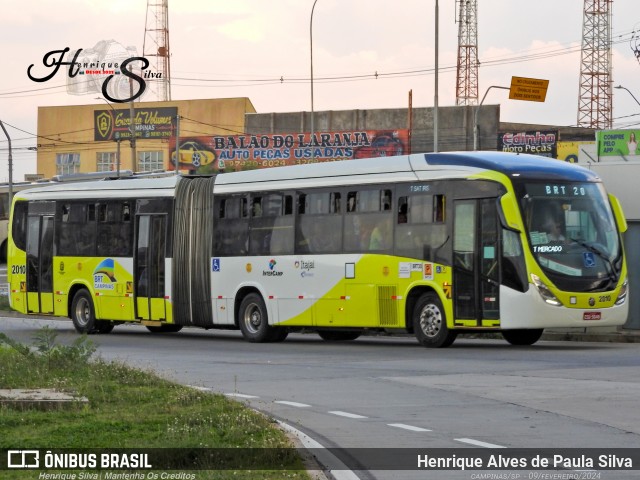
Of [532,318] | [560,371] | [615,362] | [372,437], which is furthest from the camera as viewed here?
[532,318]

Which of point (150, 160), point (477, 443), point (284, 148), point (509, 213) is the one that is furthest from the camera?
point (150, 160)

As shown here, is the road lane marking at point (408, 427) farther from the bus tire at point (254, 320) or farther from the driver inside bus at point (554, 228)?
the bus tire at point (254, 320)

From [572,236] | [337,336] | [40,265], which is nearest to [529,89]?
[40,265]

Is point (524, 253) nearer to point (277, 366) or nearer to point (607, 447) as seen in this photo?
point (277, 366)

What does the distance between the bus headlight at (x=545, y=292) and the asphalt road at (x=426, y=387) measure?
87 cm

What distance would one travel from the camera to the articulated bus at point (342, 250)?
25.0 m

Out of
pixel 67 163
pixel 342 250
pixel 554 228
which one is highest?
pixel 67 163

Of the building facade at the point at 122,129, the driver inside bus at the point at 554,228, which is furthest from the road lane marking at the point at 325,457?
the building facade at the point at 122,129

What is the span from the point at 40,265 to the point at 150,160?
86.6 m

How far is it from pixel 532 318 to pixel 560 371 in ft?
14.4

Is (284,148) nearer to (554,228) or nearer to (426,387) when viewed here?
(554,228)

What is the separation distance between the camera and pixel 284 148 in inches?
3893

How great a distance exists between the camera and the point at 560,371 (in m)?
20.2

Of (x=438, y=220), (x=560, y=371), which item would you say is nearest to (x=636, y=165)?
(x=438, y=220)
